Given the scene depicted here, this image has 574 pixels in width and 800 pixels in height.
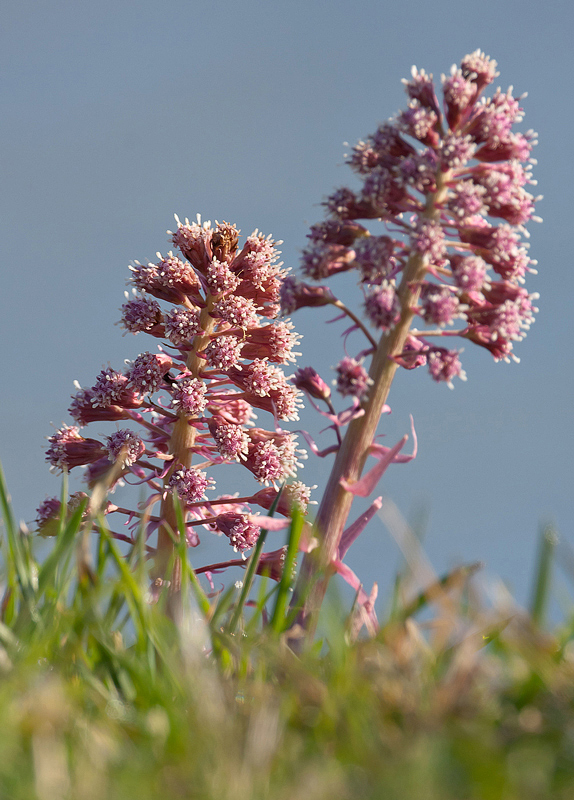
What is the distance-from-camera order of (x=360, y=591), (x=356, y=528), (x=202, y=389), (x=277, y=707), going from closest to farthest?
(x=277, y=707)
(x=360, y=591)
(x=356, y=528)
(x=202, y=389)

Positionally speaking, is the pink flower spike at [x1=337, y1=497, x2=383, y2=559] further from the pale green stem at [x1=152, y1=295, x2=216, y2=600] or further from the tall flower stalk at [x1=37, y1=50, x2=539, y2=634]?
the pale green stem at [x1=152, y1=295, x2=216, y2=600]

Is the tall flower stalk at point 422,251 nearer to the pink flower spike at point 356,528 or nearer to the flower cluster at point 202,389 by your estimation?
the pink flower spike at point 356,528

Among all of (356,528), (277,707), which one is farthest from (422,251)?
(277,707)

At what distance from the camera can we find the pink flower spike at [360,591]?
371 centimetres

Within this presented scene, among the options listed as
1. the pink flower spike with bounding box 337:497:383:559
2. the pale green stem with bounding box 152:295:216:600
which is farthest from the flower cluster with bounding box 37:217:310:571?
the pink flower spike with bounding box 337:497:383:559

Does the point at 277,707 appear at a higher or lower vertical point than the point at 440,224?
lower

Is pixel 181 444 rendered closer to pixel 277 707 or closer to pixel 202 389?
pixel 202 389

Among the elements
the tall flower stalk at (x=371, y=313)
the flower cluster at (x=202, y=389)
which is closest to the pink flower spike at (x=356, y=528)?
the tall flower stalk at (x=371, y=313)

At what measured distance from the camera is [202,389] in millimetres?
5406

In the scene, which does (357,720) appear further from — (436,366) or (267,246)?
(267,246)

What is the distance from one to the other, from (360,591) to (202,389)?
2.13m

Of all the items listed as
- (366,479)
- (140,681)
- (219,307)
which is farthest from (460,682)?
(219,307)

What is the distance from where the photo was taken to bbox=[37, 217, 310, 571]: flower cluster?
213 inches

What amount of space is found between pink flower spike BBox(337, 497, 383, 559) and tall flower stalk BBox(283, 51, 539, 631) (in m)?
0.02
